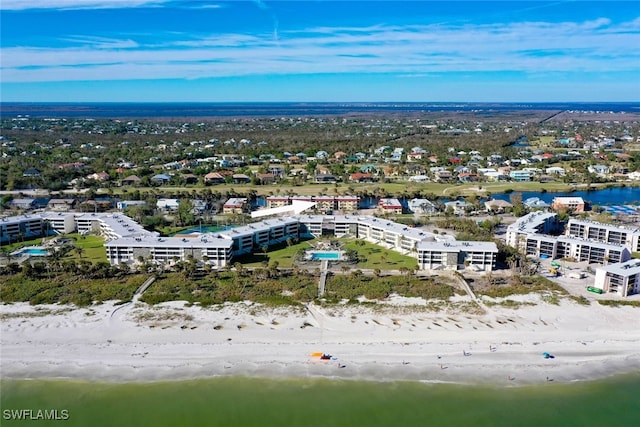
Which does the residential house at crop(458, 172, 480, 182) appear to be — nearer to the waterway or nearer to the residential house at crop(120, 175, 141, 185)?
the waterway

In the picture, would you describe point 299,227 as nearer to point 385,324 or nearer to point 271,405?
point 385,324

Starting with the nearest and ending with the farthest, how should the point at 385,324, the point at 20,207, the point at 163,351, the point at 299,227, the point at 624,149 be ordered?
1. the point at 163,351
2. the point at 385,324
3. the point at 299,227
4. the point at 20,207
5. the point at 624,149

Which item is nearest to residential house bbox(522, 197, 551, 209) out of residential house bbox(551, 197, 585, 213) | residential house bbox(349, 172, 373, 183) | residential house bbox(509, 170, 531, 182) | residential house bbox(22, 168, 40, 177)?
residential house bbox(551, 197, 585, 213)

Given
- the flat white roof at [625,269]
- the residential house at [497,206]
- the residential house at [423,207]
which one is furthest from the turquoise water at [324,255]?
the residential house at [497,206]

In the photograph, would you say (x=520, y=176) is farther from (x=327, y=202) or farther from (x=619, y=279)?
(x=619, y=279)

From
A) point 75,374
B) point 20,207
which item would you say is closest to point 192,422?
point 75,374

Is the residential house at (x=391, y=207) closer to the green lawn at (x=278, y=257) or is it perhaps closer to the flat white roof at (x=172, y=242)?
the green lawn at (x=278, y=257)
